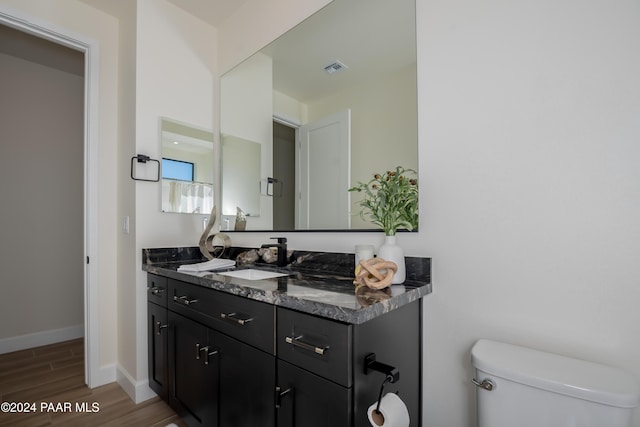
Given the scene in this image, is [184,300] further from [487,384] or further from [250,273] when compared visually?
[487,384]

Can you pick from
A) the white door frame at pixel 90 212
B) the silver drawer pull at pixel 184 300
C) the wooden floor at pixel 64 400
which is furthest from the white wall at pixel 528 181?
the white door frame at pixel 90 212

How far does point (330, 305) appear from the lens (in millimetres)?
901

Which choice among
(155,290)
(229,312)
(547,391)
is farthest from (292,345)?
(155,290)

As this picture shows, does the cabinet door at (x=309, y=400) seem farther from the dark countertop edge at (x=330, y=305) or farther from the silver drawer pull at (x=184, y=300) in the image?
the silver drawer pull at (x=184, y=300)

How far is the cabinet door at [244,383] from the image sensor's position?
1.09 m

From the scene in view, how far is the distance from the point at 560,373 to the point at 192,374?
1520 millimetres

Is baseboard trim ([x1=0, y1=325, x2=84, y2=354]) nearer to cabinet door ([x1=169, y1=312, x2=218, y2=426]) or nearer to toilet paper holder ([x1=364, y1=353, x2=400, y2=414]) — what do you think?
cabinet door ([x1=169, y1=312, x2=218, y2=426])

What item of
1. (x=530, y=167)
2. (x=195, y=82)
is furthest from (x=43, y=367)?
(x=530, y=167)

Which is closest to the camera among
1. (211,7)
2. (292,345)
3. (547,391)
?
(547,391)

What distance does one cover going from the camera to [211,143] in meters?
2.38

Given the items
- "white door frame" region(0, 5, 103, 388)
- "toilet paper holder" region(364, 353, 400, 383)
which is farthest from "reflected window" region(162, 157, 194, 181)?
"toilet paper holder" region(364, 353, 400, 383)

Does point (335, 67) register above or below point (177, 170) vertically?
above

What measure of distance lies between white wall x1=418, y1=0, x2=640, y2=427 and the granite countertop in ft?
0.48

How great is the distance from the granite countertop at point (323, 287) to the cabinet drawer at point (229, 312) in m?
0.04
